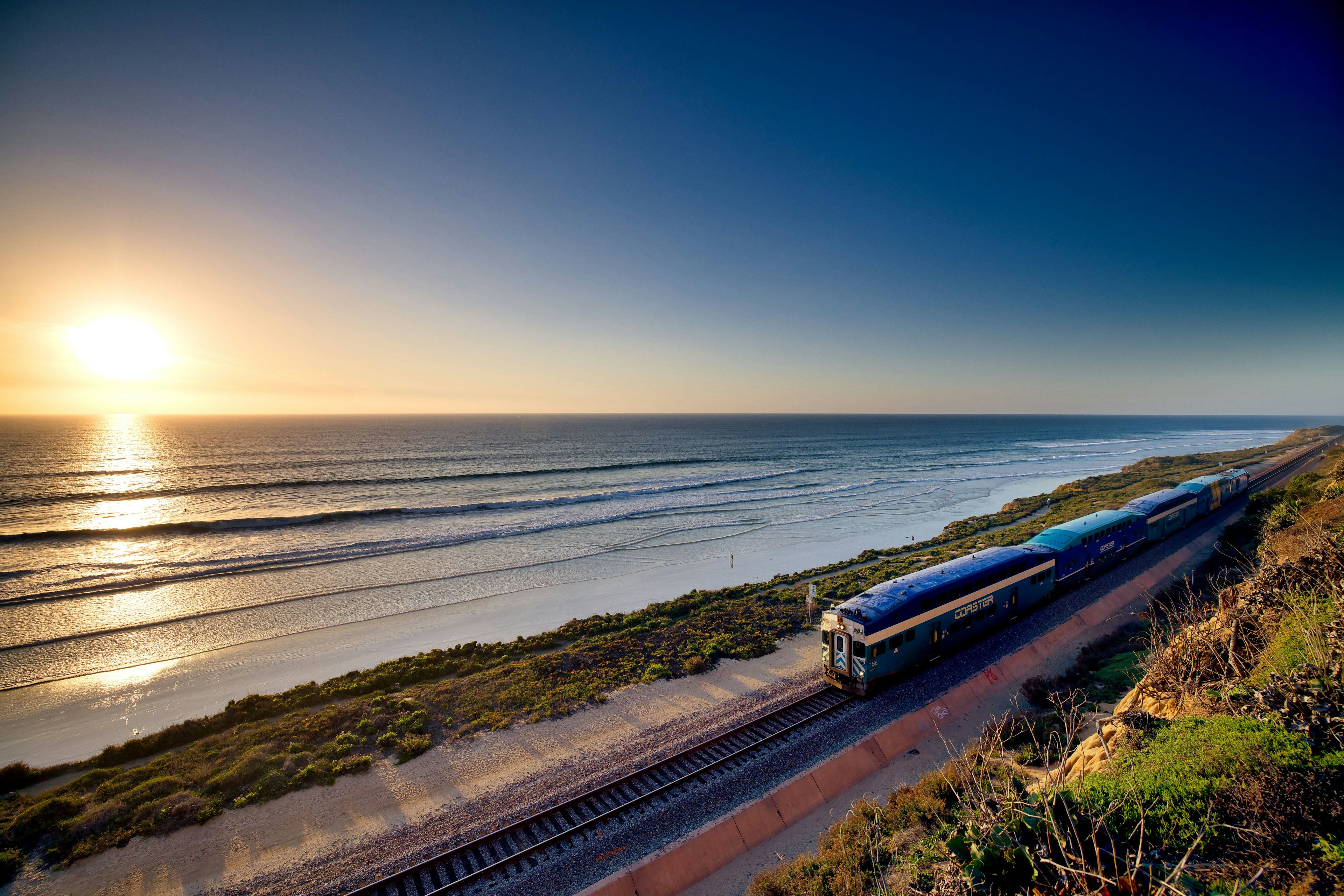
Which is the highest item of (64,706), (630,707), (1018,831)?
(1018,831)

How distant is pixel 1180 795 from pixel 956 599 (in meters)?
11.4

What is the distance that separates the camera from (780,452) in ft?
374

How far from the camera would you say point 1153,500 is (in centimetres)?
2842

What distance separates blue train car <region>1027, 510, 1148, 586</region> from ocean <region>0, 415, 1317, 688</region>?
51.3ft

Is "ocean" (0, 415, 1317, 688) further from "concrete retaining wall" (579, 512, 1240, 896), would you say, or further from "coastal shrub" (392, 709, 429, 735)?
"concrete retaining wall" (579, 512, 1240, 896)

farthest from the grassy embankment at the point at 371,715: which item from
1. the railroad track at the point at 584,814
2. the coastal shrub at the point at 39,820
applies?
the railroad track at the point at 584,814

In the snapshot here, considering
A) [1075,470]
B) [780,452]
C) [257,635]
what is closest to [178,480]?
[257,635]

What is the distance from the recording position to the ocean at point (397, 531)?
2780 centimetres

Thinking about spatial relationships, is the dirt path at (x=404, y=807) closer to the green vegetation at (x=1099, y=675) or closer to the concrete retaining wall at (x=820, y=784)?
the concrete retaining wall at (x=820, y=784)

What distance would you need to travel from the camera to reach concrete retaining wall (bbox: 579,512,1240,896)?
9984mm

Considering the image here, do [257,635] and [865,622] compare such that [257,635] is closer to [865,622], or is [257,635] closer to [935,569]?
[865,622]

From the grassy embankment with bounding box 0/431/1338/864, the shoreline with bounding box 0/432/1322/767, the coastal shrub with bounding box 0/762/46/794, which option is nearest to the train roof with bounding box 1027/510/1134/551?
the grassy embankment with bounding box 0/431/1338/864

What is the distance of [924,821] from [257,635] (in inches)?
1219

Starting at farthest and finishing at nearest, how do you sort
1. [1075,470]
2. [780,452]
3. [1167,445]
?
[1167,445]
[780,452]
[1075,470]
